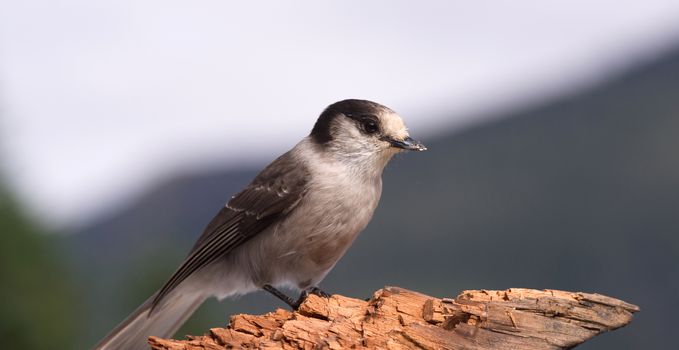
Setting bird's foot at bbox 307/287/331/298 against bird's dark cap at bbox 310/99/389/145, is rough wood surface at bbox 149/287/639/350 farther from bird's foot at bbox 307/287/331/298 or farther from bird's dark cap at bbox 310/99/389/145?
bird's dark cap at bbox 310/99/389/145

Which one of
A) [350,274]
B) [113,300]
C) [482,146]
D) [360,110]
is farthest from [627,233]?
[360,110]

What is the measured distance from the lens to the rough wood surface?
5941mm

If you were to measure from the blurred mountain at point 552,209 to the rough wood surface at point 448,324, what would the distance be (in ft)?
234

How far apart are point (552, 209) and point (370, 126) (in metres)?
126

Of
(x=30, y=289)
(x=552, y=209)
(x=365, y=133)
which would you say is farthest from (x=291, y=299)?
(x=552, y=209)

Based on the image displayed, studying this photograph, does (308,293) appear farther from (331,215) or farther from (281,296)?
(331,215)

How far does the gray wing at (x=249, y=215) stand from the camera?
766 cm

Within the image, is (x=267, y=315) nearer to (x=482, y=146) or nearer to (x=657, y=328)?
(x=657, y=328)

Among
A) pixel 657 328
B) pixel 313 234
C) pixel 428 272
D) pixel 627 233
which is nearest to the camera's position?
pixel 313 234

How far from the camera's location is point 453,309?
19.7ft

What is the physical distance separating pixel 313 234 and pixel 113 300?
75.6 feet

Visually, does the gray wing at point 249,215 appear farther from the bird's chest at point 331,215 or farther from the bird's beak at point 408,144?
the bird's beak at point 408,144

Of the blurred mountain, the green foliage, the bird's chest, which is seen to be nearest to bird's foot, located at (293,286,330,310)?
the bird's chest

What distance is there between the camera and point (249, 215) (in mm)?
7785
